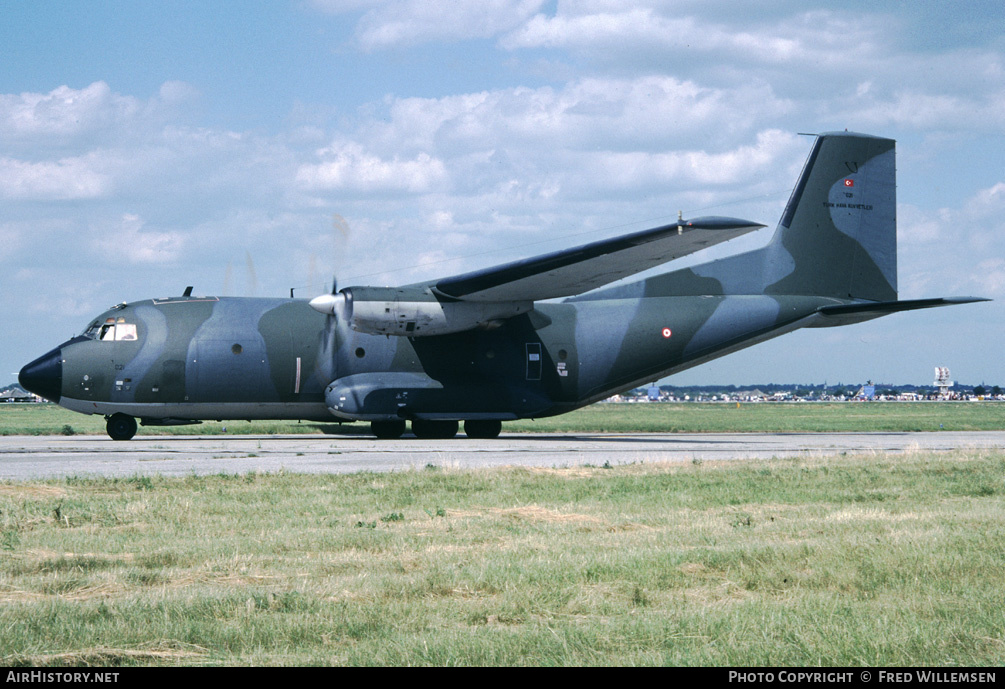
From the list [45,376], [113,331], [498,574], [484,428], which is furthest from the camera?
[484,428]

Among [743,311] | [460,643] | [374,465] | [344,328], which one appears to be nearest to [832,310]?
[743,311]

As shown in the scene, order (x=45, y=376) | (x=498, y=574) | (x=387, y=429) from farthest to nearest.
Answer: (x=387, y=429)
(x=45, y=376)
(x=498, y=574)

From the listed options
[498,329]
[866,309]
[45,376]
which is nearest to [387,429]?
[498,329]

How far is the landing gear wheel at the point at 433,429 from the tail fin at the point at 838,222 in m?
11.2

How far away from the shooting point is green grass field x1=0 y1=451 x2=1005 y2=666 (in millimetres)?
5480

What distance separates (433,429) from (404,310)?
15.3ft

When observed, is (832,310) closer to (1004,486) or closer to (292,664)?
(1004,486)

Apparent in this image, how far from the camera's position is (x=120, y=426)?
85.8 feet

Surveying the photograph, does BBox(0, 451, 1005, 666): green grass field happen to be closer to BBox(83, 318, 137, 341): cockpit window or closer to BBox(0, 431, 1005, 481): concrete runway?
BBox(0, 431, 1005, 481): concrete runway

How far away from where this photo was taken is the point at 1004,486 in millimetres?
13906

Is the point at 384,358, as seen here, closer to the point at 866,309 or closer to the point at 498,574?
the point at 866,309

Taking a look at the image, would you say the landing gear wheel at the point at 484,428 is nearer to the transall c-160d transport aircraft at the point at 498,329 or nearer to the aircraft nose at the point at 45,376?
the transall c-160d transport aircraft at the point at 498,329

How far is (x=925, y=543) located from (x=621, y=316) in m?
19.3

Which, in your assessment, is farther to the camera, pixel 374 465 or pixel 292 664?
pixel 374 465
